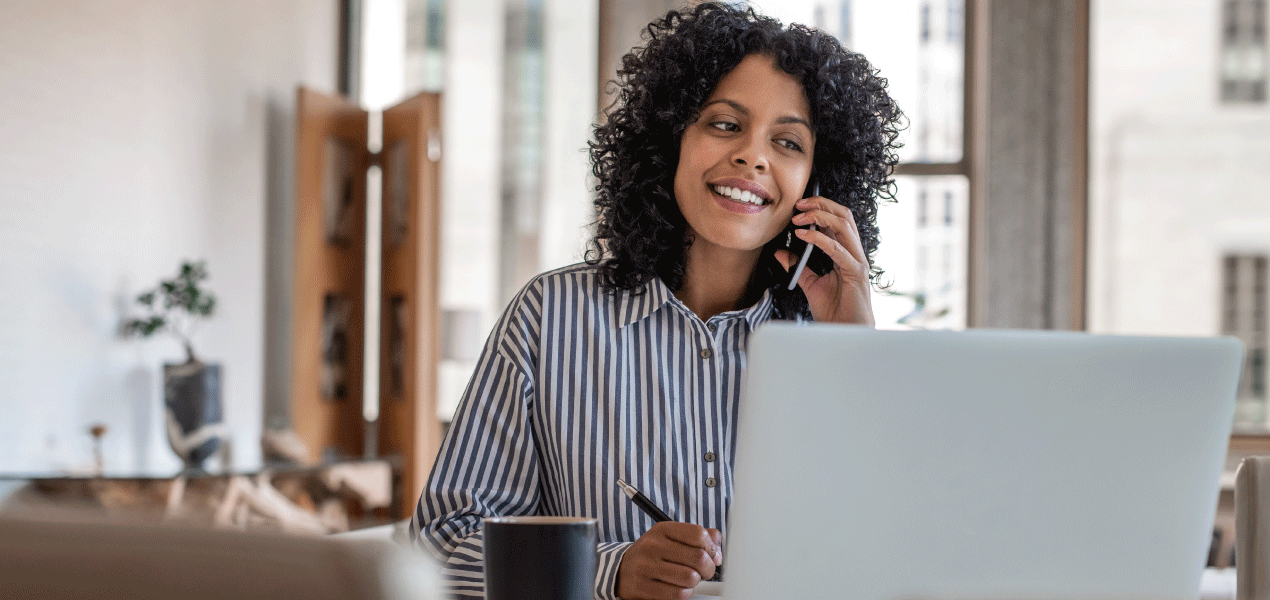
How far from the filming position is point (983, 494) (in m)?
0.70

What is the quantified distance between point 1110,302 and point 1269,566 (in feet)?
12.7

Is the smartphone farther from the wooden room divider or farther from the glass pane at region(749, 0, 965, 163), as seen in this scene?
the glass pane at region(749, 0, 965, 163)

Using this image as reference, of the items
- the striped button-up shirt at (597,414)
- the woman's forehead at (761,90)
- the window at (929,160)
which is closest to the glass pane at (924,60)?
the window at (929,160)

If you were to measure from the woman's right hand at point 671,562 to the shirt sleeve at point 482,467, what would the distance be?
0.84 feet

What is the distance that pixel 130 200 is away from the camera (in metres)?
3.76

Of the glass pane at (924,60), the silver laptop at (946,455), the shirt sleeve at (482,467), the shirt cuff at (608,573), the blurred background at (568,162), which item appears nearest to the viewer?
the silver laptop at (946,455)

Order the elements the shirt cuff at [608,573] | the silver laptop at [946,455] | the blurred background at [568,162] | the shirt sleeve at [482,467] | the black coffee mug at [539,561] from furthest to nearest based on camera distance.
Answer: the blurred background at [568,162], the shirt sleeve at [482,467], the shirt cuff at [608,573], the black coffee mug at [539,561], the silver laptop at [946,455]

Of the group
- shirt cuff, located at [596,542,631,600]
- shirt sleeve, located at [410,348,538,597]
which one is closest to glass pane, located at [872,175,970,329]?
shirt sleeve, located at [410,348,538,597]

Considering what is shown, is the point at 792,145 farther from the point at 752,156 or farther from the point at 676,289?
the point at 676,289

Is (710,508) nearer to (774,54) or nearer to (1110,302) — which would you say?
(774,54)

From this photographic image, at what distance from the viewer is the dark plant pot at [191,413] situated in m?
3.65

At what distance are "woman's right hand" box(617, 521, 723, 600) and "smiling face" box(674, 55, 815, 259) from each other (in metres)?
0.54

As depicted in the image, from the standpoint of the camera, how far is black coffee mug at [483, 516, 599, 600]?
820 mm

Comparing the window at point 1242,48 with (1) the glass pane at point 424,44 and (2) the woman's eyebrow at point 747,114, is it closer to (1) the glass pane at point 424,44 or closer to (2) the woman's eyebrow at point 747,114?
Result: (1) the glass pane at point 424,44
